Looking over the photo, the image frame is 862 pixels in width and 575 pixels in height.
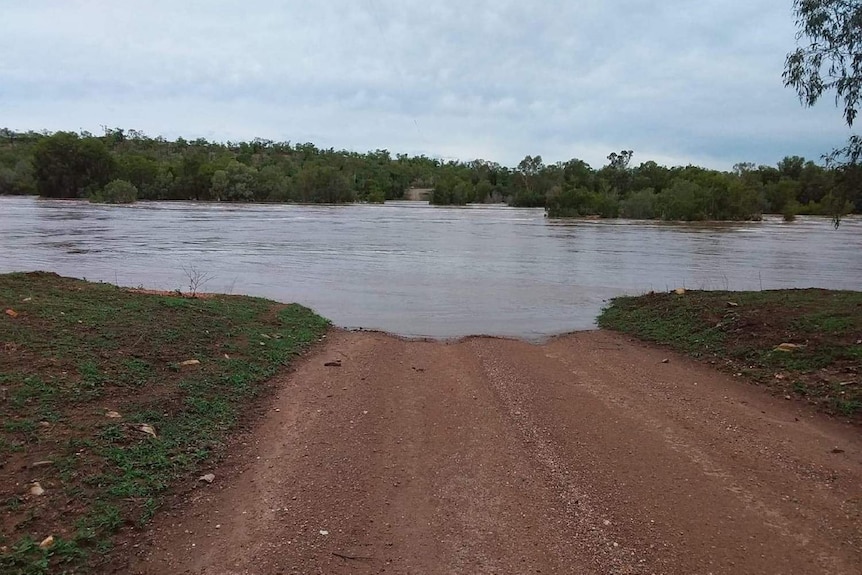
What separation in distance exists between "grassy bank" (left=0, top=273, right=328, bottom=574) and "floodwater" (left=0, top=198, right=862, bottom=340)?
412 centimetres

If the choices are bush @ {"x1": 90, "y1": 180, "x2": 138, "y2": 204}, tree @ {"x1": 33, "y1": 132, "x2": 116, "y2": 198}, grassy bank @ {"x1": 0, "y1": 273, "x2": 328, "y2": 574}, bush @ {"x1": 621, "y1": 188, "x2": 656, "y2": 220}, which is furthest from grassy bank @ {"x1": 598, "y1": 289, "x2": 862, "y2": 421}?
tree @ {"x1": 33, "y1": 132, "x2": 116, "y2": 198}

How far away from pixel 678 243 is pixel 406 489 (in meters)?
36.3

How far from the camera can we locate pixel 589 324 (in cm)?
1288

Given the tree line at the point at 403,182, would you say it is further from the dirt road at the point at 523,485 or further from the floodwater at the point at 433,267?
the dirt road at the point at 523,485

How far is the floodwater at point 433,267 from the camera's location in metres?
14.4

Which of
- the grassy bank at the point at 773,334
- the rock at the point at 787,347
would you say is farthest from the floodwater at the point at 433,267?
the rock at the point at 787,347

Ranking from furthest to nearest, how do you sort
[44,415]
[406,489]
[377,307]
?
[377,307] < [44,415] < [406,489]

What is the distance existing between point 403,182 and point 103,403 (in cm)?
14365

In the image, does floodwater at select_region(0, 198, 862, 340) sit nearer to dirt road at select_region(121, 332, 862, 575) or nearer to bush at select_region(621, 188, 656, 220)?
dirt road at select_region(121, 332, 862, 575)

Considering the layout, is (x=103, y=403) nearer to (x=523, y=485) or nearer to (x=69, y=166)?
(x=523, y=485)

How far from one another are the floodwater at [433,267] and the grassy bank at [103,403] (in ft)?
13.5

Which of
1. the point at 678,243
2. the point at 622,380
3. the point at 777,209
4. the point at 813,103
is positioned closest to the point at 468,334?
the point at 622,380

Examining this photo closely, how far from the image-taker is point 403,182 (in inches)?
5787

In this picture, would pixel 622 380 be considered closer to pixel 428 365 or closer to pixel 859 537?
pixel 428 365
